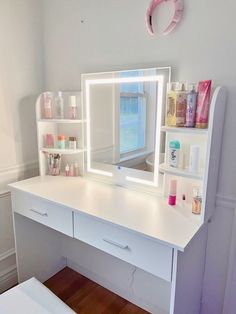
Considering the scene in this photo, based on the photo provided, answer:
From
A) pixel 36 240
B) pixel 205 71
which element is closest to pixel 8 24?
pixel 205 71

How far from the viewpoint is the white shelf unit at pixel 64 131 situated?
179cm

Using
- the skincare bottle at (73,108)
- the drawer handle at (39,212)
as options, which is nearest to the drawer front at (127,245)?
the drawer handle at (39,212)

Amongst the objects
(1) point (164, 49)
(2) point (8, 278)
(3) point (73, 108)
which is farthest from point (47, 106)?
(2) point (8, 278)

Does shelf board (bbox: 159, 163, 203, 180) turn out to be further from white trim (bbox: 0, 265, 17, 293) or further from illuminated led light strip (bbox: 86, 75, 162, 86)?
white trim (bbox: 0, 265, 17, 293)

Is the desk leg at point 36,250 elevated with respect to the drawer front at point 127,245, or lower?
lower

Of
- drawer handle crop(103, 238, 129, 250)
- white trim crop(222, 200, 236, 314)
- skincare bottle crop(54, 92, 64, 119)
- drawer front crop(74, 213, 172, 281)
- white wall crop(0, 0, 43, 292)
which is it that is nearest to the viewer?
drawer front crop(74, 213, 172, 281)

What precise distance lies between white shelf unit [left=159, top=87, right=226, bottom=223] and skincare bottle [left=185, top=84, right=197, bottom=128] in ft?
0.13

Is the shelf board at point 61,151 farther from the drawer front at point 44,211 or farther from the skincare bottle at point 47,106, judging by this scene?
the drawer front at point 44,211

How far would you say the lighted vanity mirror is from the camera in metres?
1.45

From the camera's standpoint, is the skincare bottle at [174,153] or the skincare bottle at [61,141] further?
the skincare bottle at [61,141]

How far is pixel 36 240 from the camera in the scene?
189cm

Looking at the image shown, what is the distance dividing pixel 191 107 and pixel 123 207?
2.02 feet

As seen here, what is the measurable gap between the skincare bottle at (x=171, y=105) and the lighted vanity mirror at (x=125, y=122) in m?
0.07

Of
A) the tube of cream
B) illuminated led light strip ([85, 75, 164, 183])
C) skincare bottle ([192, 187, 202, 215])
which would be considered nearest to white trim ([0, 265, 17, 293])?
illuminated led light strip ([85, 75, 164, 183])
